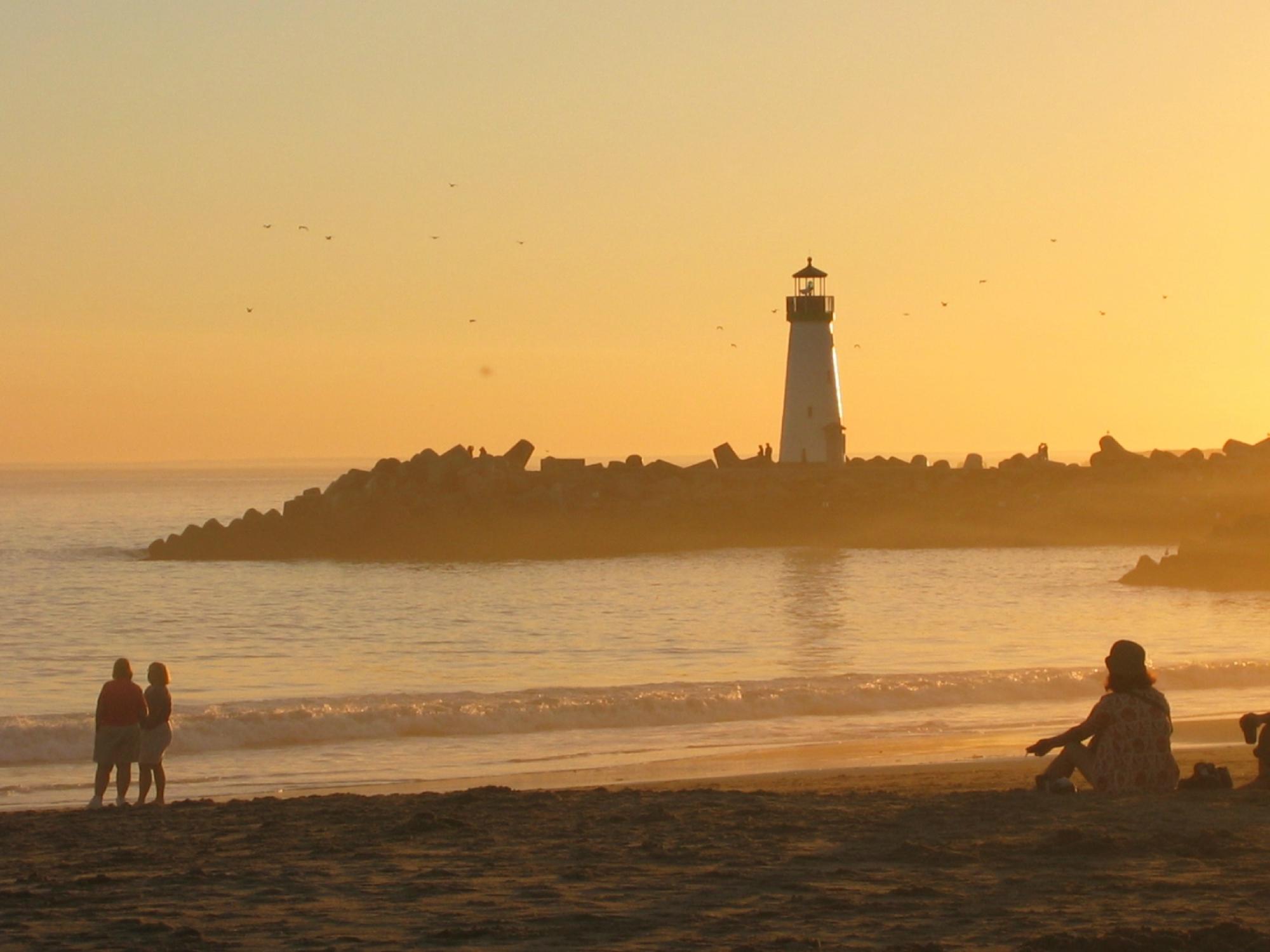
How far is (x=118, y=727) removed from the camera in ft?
35.8

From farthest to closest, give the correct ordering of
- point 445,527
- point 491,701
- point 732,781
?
1. point 445,527
2. point 491,701
3. point 732,781

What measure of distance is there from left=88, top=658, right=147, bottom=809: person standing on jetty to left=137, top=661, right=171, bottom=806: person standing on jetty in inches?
2.6

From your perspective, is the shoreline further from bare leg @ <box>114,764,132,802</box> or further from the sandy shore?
the sandy shore

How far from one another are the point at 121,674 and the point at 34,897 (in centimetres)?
411

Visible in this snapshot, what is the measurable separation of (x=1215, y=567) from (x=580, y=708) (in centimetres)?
2244

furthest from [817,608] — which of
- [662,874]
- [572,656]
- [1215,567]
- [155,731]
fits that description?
[662,874]

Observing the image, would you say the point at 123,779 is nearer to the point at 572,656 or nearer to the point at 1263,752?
the point at 1263,752

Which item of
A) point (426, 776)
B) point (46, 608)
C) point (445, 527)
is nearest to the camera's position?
point (426, 776)

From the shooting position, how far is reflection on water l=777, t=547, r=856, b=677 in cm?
2270

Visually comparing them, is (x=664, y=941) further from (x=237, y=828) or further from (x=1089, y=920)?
(x=237, y=828)

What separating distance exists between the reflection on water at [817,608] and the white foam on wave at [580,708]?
246cm

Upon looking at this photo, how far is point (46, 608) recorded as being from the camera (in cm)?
3397

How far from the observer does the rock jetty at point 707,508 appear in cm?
4725

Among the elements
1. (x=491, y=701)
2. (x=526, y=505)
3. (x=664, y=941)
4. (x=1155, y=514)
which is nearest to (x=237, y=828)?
(x=664, y=941)
